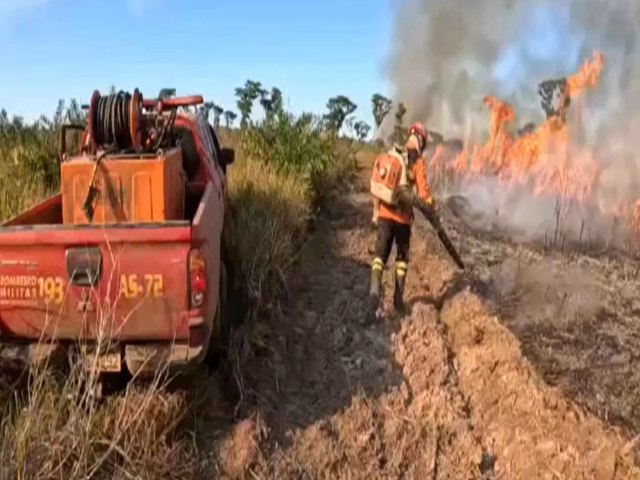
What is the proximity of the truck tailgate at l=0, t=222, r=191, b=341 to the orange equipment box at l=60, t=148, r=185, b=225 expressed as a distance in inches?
36.3

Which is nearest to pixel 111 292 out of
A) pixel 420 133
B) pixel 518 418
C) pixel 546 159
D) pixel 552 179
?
pixel 518 418

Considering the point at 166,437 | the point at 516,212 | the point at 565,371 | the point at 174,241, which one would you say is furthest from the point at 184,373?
the point at 516,212

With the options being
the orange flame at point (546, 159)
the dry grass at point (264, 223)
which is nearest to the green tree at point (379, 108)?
the orange flame at point (546, 159)

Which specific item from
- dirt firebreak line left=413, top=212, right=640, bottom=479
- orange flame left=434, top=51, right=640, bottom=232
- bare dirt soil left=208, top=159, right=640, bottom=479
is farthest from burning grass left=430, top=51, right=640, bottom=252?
dirt firebreak line left=413, top=212, right=640, bottom=479

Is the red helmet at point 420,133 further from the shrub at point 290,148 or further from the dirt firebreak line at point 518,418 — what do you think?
the shrub at point 290,148

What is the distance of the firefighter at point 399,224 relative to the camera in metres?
9.16

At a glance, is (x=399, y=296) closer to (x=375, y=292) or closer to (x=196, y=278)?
(x=375, y=292)

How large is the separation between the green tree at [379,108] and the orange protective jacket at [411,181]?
25.2m

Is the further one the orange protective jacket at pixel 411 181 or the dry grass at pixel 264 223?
the orange protective jacket at pixel 411 181

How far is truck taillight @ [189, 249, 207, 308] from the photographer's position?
5441 millimetres

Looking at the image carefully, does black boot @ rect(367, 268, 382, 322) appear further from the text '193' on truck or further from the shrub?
the shrub

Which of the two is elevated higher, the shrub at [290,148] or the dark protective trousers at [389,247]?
the shrub at [290,148]

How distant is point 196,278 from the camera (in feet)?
17.9

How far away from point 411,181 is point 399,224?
50 cm
